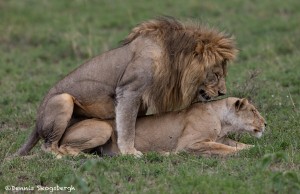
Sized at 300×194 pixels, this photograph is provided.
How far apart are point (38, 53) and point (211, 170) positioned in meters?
6.59

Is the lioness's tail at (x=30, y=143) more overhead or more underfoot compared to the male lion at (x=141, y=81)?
more underfoot

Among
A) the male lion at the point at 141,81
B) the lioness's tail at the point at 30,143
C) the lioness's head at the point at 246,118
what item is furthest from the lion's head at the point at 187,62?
the lioness's tail at the point at 30,143

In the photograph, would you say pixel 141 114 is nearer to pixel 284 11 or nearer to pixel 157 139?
pixel 157 139

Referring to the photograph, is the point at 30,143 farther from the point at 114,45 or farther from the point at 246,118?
the point at 114,45

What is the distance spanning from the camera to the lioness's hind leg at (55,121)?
824 cm

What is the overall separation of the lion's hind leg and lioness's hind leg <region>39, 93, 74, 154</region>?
3.4 inches

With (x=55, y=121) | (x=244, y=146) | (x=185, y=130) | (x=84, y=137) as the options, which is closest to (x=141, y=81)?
(x=185, y=130)

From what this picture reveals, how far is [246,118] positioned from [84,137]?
175 centimetres

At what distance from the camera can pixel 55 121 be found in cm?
823

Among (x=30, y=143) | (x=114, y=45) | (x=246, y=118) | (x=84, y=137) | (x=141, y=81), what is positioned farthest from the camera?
(x=114, y=45)

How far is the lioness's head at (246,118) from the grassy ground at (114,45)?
0.15 m

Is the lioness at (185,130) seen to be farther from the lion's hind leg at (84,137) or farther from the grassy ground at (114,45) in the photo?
the grassy ground at (114,45)

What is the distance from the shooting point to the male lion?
8227 millimetres

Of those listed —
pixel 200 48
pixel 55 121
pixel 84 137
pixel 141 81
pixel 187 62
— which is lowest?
pixel 84 137
